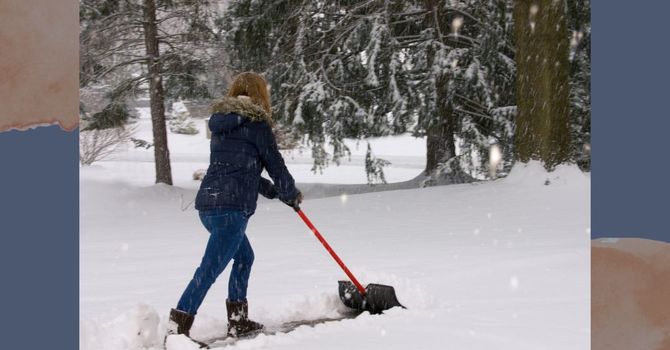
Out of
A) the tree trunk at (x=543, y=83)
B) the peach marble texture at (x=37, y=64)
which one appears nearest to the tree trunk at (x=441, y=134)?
the tree trunk at (x=543, y=83)

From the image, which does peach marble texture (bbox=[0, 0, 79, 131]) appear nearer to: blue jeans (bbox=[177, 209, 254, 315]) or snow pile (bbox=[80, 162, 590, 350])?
blue jeans (bbox=[177, 209, 254, 315])

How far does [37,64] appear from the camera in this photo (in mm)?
2305

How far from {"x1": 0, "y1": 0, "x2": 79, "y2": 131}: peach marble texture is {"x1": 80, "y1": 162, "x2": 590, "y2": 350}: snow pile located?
187 centimetres

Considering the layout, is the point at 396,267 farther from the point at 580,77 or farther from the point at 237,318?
the point at 580,77

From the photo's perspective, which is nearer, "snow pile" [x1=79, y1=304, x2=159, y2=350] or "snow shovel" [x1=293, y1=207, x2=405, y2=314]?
"snow pile" [x1=79, y1=304, x2=159, y2=350]

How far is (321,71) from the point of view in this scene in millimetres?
13617

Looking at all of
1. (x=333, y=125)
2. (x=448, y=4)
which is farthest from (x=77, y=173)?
(x=448, y=4)

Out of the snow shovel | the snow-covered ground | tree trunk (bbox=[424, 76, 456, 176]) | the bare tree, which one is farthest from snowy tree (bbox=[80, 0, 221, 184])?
the snow shovel

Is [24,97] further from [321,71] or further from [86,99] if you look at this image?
[86,99]

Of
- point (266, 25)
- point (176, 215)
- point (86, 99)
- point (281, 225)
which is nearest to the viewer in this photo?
point (281, 225)

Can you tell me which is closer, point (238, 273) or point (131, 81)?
point (238, 273)

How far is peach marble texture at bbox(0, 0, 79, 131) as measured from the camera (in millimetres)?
2266

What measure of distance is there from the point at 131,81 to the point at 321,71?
378 cm

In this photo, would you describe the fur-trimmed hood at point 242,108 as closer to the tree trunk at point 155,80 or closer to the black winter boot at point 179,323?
the black winter boot at point 179,323
